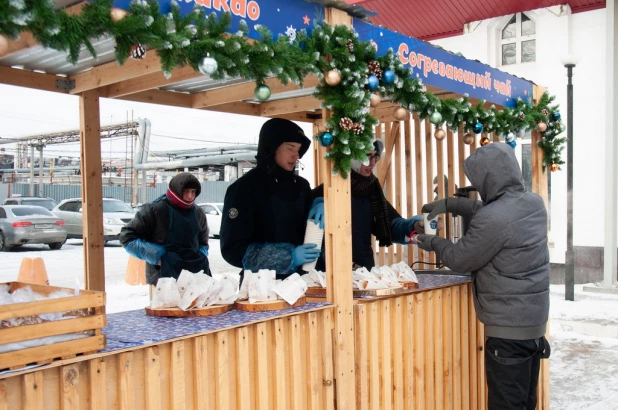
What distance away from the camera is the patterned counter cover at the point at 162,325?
2.21m

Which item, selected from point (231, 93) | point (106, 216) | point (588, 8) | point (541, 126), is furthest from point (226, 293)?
point (106, 216)

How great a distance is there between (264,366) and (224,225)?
3.53 feet

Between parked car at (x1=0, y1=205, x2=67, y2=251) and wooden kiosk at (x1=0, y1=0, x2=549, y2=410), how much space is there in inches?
555

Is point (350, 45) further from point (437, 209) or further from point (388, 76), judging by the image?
point (437, 209)

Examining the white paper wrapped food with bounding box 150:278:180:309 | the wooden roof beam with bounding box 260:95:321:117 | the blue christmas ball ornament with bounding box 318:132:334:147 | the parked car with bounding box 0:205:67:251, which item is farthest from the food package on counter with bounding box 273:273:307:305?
the parked car with bounding box 0:205:67:251

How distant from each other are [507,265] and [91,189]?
2803mm

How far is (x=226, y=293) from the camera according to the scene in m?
2.76

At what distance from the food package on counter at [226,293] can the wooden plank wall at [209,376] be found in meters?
0.25

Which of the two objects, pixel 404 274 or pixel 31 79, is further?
pixel 31 79

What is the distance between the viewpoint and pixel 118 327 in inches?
95.7

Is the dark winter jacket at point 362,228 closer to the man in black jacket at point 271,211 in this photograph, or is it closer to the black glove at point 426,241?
the man in black jacket at point 271,211

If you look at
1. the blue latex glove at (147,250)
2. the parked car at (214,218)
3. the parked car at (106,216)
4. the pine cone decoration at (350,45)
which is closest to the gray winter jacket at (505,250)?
the pine cone decoration at (350,45)

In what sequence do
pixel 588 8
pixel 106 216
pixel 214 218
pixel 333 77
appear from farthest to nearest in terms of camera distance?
pixel 214 218, pixel 106 216, pixel 588 8, pixel 333 77

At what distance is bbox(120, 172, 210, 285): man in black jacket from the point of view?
16.1 ft
